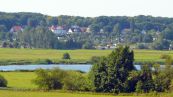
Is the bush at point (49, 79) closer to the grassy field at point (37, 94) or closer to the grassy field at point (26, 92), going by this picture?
the grassy field at point (26, 92)

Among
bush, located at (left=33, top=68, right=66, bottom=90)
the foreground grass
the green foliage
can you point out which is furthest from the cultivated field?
the green foliage

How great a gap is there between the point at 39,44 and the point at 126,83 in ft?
363

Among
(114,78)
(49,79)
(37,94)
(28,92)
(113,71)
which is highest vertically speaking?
(113,71)

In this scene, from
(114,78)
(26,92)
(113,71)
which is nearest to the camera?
(26,92)

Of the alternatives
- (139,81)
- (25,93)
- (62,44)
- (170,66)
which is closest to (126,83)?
(139,81)

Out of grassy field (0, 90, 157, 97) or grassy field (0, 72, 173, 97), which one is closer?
grassy field (0, 90, 157, 97)

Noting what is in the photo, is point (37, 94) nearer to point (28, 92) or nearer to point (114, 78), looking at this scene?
point (28, 92)

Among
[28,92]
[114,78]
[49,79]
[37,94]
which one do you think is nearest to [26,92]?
[28,92]

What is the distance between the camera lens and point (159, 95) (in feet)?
184

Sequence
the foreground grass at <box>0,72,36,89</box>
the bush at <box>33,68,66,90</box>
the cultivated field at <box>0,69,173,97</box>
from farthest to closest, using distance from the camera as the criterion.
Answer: the foreground grass at <box>0,72,36,89</box> → the bush at <box>33,68,66,90</box> → the cultivated field at <box>0,69,173,97</box>

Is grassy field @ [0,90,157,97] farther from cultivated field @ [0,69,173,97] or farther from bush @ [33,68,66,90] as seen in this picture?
bush @ [33,68,66,90]

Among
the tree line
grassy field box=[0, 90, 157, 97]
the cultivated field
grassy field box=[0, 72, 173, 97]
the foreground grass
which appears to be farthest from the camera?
the foreground grass

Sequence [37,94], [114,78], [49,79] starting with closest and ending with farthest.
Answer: [37,94] → [114,78] → [49,79]

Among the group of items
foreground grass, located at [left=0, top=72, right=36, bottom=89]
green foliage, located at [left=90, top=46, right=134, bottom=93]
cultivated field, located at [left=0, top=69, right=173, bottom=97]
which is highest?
Answer: green foliage, located at [left=90, top=46, right=134, bottom=93]
